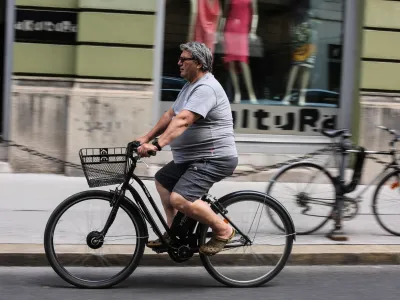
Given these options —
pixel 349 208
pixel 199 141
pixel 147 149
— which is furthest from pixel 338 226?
pixel 147 149

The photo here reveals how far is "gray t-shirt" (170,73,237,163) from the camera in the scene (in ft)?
15.8

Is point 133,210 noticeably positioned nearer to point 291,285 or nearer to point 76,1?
point 291,285

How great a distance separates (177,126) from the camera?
15.5ft

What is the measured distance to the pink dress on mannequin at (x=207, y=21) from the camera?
32.1 ft

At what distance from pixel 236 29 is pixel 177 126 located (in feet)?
18.0

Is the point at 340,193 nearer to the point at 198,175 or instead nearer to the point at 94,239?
the point at 198,175

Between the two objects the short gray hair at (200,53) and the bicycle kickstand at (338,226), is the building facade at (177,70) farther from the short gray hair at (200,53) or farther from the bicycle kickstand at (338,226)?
the short gray hair at (200,53)

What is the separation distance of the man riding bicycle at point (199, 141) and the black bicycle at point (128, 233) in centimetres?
12

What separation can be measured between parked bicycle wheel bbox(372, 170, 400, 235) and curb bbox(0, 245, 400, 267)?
62 cm

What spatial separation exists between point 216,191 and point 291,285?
10.7 ft

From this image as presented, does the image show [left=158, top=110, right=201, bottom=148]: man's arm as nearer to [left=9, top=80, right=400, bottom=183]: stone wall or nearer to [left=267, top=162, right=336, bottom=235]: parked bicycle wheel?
[left=267, top=162, right=336, bottom=235]: parked bicycle wheel

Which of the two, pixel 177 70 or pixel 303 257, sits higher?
pixel 177 70

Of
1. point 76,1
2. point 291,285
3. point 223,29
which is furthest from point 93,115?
point 291,285

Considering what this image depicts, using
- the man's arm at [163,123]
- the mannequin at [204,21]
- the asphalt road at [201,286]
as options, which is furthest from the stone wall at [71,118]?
the man's arm at [163,123]
